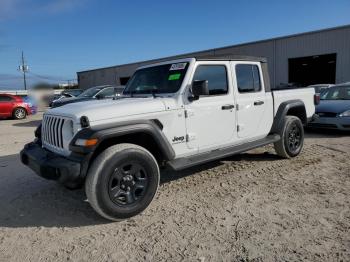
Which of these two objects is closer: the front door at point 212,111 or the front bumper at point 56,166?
the front bumper at point 56,166

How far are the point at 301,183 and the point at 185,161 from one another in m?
1.87

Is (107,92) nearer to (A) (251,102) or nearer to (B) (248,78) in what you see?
(B) (248,78)

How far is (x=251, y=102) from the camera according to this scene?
5.43 meters

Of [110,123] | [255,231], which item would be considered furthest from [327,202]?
[110,123]

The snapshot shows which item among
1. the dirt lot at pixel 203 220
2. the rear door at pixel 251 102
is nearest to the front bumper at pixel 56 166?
the dirt lot at pixel 203 220

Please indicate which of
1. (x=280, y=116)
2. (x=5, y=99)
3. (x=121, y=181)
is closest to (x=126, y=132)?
(x=121, y=181)

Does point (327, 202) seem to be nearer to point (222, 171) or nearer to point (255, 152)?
point (222, 171)

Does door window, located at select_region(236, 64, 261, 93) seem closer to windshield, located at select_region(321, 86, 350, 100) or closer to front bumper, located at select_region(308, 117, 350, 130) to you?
front bumper, located at select_region(308, 117, 350, 130)

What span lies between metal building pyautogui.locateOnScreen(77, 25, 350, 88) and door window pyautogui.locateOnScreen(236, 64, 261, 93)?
43.4 ft

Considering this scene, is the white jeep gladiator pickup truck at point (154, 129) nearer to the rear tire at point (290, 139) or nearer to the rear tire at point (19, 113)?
the rear tire at point (290, 139)

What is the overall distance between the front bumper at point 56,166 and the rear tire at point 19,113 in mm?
14745

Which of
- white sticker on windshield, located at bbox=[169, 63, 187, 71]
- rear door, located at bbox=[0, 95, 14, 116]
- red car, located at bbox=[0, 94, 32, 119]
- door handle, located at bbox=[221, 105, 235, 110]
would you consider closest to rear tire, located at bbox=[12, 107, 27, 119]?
red car, located at bbox=[0, 94, 32, 119]

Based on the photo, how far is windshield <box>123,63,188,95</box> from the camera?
4645 mm

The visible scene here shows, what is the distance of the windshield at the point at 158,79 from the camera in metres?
4.64
